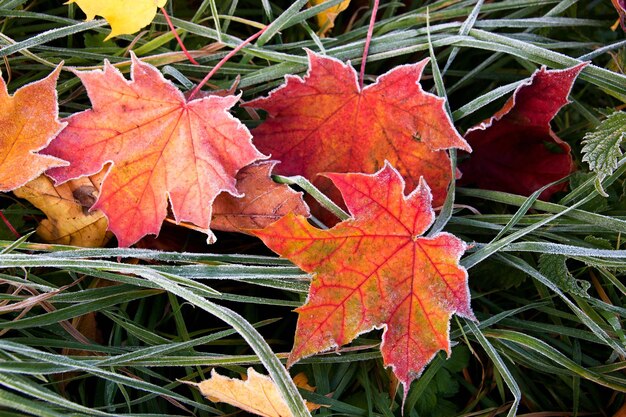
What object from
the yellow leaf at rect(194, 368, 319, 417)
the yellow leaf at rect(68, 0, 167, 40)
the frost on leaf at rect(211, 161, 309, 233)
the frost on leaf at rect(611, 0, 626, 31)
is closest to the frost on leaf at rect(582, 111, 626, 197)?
the frost on leaf at rect(611, 0, 626, 31)

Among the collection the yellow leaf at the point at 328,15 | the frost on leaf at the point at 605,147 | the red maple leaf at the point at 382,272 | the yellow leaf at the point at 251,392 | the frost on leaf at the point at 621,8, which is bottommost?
the yellow leaf at the point at 251,392

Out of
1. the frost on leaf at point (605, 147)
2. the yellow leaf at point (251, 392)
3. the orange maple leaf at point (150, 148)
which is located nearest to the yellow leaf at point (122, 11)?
the orange maple leaf at point (150, 148)

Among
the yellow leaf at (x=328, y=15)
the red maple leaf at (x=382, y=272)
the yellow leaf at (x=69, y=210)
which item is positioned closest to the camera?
the red maple leaf at (x=382, y=272)

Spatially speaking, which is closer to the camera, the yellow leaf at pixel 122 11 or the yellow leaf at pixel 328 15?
the yellow leaf at pixel 122 11

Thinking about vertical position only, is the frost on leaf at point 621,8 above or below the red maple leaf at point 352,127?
above

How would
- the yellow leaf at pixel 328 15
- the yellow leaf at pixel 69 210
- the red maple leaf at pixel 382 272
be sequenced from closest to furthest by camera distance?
Answer: the red maple leaf at pixel 382 272 → the yellow leaf at pixel 69 210 → the yellow leaf at pixel 328 15

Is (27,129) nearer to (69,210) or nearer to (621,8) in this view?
(69,210)

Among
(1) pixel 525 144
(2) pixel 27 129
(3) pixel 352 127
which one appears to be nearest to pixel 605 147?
(1) pixel 525 144

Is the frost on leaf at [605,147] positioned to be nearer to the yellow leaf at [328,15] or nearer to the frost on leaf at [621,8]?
the frost on leaf at [621,8]
